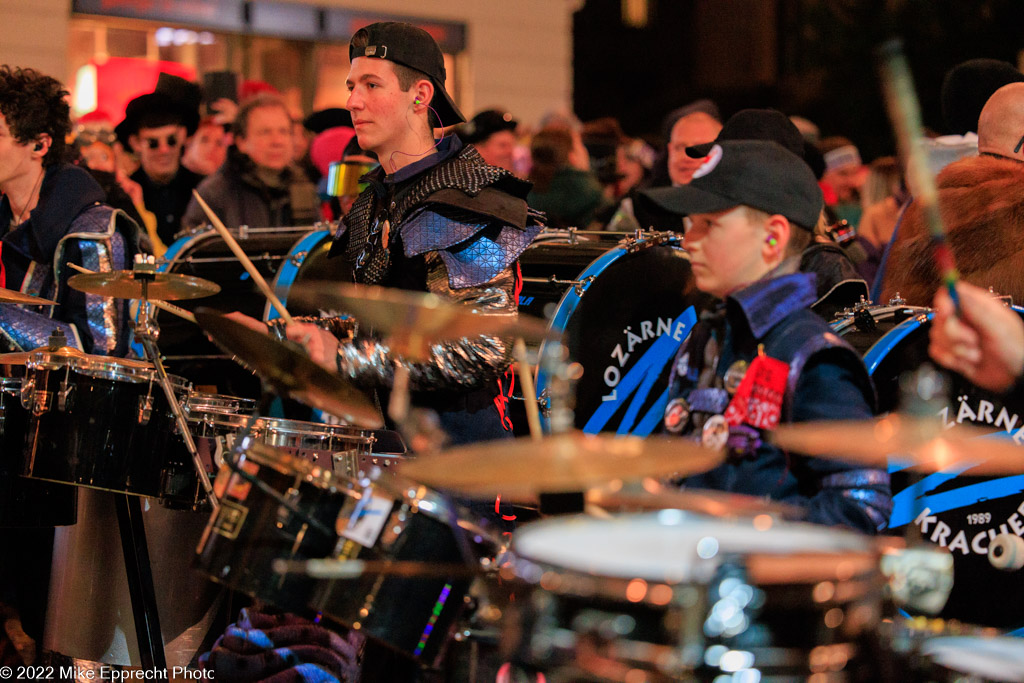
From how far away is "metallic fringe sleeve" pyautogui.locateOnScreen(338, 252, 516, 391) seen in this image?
308 cm

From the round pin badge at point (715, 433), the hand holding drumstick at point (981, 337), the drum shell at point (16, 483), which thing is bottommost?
the drum shell at point (16, 483)

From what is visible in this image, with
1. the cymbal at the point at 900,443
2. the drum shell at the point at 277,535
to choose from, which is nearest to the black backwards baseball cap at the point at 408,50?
the drum shell at the point at 277,535

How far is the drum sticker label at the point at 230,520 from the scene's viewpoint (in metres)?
2.72

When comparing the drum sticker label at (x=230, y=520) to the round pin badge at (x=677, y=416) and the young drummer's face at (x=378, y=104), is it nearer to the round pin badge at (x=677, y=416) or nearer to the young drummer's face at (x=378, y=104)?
the round pin badge at (x=677, y=416)

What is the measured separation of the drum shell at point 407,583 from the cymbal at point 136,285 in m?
1.43

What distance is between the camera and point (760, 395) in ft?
8.41

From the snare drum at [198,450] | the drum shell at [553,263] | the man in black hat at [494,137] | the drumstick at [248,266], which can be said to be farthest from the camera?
the man in black hat at [494,137]

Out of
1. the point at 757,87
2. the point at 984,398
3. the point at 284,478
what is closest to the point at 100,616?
the point at 284,478

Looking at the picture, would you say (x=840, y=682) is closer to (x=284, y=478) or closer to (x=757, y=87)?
(x=284, y=478)

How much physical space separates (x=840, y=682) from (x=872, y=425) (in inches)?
21.8

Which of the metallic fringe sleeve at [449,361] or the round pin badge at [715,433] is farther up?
the metallic fringe sleeve at [449,361]

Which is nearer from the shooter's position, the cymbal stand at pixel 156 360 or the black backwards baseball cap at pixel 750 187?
the black backwards baseball cap at pixel 750 187

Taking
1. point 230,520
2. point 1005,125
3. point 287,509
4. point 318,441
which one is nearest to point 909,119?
point 287,509

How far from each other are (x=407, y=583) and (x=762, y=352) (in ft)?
3.21
